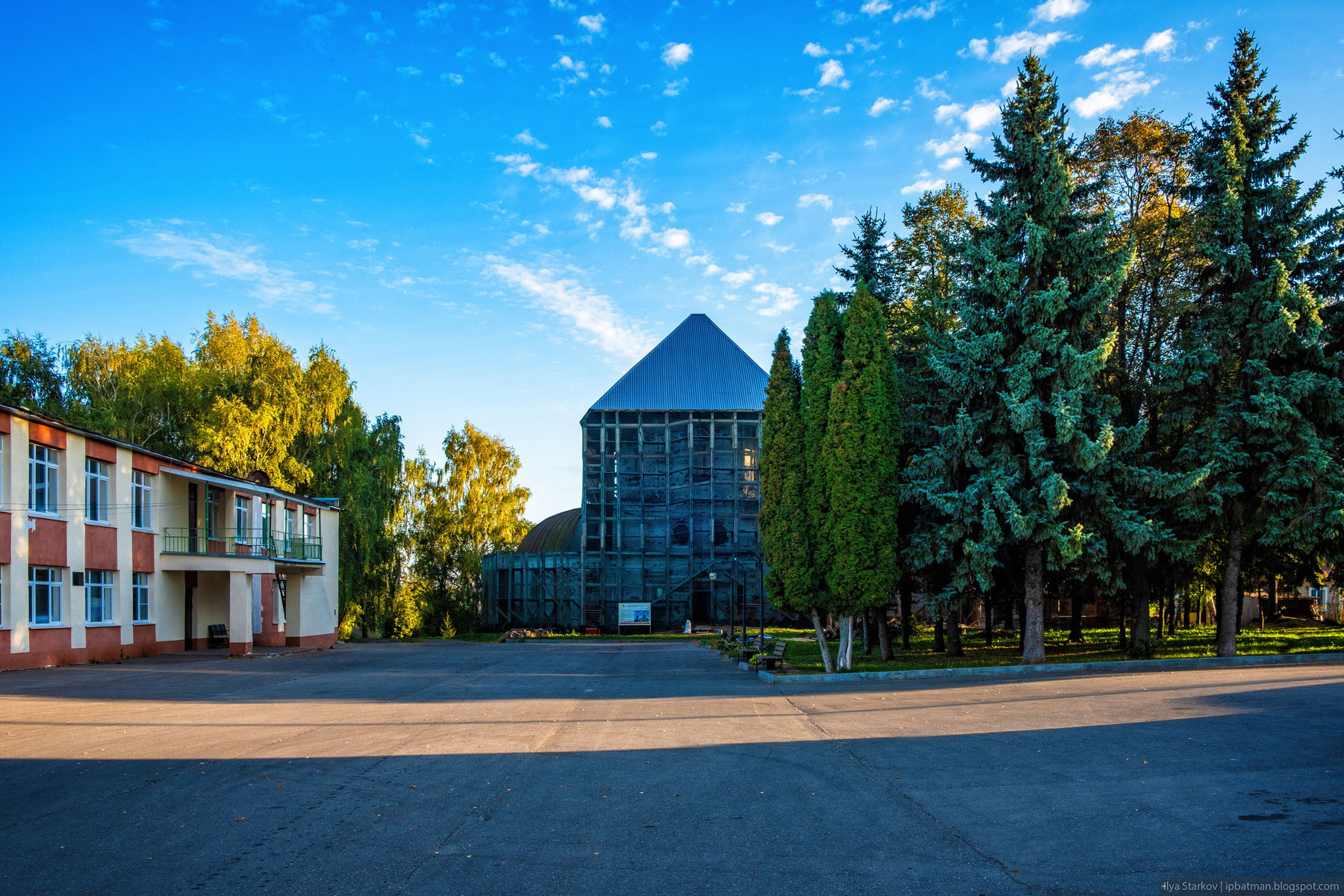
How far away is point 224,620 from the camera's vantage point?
108 feet

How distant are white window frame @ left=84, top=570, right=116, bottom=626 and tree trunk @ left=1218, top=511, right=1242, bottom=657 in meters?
30.3

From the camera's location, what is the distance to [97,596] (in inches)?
997

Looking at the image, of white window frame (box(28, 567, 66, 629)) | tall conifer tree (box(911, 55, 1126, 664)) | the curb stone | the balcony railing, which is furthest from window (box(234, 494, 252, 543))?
tall conifer tree (box(911, 55, 1126, 664))

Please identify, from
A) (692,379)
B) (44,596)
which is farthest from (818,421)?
(692,379)

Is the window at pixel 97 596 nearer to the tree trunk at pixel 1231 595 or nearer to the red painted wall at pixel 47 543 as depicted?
the red painted wall at pixel 47 543

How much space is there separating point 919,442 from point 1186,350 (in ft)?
24.2

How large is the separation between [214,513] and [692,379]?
28.9 metres

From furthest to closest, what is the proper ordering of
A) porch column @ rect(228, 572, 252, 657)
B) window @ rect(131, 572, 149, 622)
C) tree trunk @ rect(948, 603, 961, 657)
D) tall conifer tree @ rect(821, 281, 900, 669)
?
porch column @ rect(228, 572, 252, 657), window @ rect(131, 572, 149, 622), tree trunk @ rect(948, 603, 961, 657), tall conifer tree @ rect(821, 281, 900, 669)

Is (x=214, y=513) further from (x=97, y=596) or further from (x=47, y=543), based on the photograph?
(x=47, y=543)

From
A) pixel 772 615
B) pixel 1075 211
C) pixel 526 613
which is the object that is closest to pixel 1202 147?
pixel 1075 211

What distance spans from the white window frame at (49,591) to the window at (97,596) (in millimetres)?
810

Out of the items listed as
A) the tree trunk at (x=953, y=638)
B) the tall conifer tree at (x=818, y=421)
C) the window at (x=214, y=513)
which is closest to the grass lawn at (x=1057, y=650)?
the tree trunk at (x=953, y=638)

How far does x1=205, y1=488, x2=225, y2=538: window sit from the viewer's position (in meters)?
31.3

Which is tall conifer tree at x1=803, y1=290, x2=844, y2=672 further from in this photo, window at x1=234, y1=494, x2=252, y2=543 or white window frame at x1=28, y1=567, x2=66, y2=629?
window at x1=234, y1=494, x2=252, y2=543
